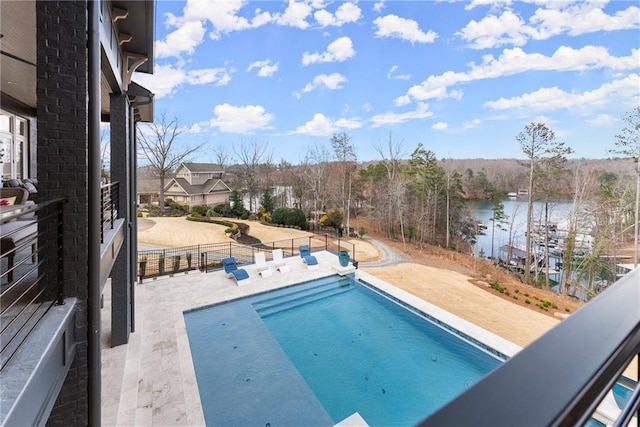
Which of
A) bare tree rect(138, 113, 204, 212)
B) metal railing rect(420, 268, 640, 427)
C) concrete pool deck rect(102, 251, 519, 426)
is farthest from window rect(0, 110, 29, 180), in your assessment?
bare tree rect(138, 113, 204, 212)

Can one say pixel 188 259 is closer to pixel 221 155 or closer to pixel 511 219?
pixel 511 219

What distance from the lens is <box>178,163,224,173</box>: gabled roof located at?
2722 centimetres

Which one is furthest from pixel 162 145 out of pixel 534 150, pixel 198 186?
pixel 534 150

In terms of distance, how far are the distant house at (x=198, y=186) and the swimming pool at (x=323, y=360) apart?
728 inches

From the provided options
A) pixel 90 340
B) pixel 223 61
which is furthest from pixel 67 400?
pixel 223 61

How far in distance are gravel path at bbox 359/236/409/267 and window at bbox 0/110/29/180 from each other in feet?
35.9

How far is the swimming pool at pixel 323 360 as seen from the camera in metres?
5.02

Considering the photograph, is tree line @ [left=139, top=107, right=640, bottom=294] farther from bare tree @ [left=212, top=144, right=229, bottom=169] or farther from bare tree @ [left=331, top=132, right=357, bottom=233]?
bare tree @ [left=212, top=144, right=229, bottom=169]

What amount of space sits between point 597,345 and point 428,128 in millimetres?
24996

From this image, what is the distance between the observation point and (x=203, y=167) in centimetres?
2855

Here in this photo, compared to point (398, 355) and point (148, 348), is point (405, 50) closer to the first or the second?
point (398, 355)

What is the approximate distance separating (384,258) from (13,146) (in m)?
13.0

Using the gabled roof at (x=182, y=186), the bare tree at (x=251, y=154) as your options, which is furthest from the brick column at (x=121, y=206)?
the bare tree at (x=251, y=154)

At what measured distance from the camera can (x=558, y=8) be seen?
9.96 meters
